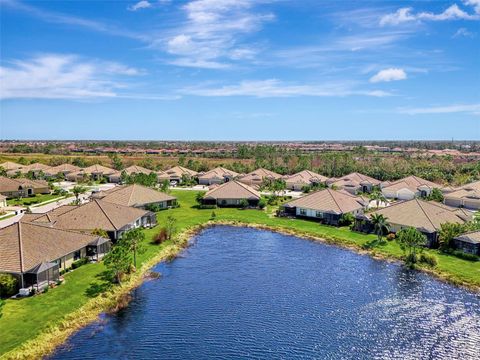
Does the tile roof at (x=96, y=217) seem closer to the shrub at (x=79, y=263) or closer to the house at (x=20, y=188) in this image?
the shrub at (x=79, y=263)

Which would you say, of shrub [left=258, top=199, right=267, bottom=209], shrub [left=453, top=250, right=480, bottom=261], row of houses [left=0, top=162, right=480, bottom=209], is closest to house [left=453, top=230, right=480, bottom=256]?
shrub [left=453, top=250, right=480, bottom=261]

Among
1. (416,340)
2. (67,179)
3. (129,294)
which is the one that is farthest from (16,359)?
(67,179)

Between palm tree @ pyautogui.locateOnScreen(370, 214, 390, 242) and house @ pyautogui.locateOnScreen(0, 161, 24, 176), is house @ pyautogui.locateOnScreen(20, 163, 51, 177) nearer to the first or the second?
house @ pyautogui.locateOnScreen(0, 161, 24, 176)

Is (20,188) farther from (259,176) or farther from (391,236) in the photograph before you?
(391,236)

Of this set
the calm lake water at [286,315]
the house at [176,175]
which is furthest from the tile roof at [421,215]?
the house at [176,175]

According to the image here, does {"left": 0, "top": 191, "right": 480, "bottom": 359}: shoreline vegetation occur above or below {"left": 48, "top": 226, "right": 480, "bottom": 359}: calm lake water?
above

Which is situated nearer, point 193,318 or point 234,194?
point 193,318

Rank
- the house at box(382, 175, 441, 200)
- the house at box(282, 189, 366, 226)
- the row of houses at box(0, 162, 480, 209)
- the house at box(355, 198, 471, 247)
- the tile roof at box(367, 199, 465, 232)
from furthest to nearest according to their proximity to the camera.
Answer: the house at box(382, 175, 441, 200)
the row of houses at box(0, 162, 480, 209)
the house at box(282, 189, 366, 226)
the tile roof at box(367, 199, 465, 232)
the house at box(355, 198, 471, 247)

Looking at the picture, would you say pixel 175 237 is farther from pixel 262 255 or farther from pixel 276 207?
pixel 276 207
